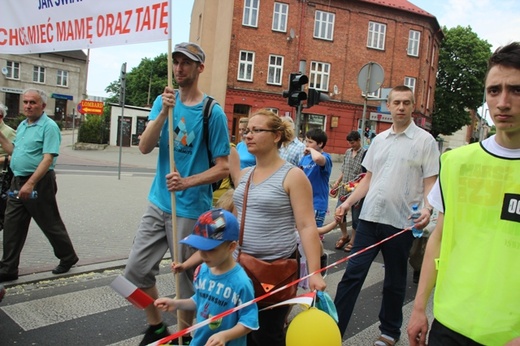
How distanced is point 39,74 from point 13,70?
3.72 m

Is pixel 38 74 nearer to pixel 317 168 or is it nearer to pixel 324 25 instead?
pixel 324 25

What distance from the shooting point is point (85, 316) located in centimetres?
423

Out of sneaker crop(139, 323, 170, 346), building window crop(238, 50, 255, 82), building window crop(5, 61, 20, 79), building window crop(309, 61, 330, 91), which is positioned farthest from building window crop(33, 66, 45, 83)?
sneaker crop(139, 323, 170, 346)

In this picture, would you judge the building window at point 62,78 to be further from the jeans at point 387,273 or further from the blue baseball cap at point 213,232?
the blue baseball cap at point 213,232

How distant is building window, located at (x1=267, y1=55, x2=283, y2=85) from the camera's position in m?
31.2

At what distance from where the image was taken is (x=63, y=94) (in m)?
62.2

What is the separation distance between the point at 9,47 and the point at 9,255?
2181 millimetres

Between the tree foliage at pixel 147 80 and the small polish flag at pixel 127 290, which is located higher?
the tree foliage at pixel 147 80

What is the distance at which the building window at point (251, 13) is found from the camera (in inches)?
1201

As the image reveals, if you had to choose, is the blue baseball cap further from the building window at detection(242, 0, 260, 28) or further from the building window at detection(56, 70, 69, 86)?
the building window at detection(56, 70, 69, 86)

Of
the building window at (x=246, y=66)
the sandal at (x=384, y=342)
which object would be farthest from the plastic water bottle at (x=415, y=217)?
the building window at (x=246, y=66)

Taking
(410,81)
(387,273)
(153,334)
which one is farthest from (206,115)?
(410,81)

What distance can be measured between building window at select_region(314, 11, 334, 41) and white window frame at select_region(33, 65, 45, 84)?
43.1 m

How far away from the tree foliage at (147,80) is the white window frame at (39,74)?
A: 37.9 feet
